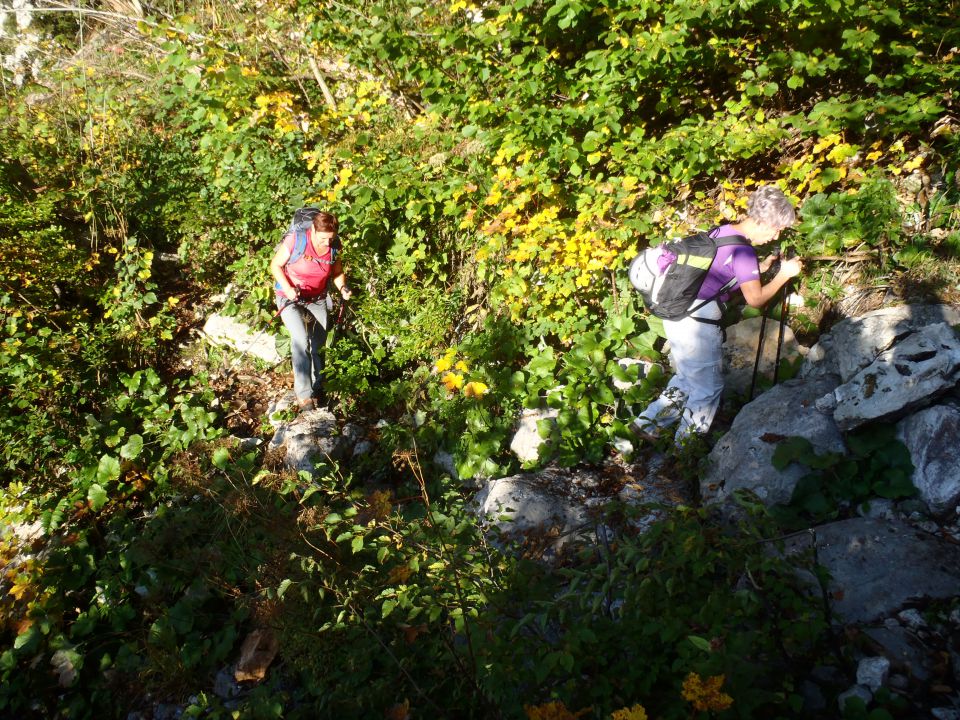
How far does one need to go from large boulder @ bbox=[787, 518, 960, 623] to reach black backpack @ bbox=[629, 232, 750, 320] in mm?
1502

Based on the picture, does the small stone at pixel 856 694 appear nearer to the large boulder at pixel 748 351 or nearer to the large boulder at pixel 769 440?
the large boulder at pixel 769 440

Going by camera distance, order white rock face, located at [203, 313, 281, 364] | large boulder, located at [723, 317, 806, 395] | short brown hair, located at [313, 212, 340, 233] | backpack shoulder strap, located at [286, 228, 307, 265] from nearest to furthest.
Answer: large boulder, located at [723, 317, 806, 395], short brown hair, located at [313, 212, 340, 233], backpack shoulder strap, located at [286, 228, 307, 265], white rock face, located at [203, 313, 281, 364]

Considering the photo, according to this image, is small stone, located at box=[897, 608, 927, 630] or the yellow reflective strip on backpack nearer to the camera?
small stone, located at box=[897, 608, 927, 630]

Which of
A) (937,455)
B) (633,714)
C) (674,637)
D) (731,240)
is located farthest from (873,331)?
(633,714)

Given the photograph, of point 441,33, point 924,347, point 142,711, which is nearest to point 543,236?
point 441,33

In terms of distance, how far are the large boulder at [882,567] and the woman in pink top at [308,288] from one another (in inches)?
157

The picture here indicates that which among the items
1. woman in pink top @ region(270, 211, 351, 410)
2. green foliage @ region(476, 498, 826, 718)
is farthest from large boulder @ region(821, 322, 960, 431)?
woman in pink top @ region(270, 211, 351, 410)

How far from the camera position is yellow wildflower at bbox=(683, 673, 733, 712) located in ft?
5.98

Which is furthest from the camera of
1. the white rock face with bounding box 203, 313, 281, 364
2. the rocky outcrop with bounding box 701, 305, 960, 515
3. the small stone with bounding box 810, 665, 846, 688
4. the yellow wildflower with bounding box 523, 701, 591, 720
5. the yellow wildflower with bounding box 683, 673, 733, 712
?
the white rock face with bounding box 203, 313, 281, 364

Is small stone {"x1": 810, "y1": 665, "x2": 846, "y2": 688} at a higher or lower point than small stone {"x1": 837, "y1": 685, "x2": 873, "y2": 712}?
lower

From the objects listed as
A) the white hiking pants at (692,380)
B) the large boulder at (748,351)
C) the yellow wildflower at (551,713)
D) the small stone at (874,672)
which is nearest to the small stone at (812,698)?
the small stone at (874,672)

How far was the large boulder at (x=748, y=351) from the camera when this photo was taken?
426 centimetres

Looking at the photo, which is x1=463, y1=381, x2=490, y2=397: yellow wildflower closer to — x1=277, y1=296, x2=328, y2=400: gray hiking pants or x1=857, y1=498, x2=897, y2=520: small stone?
x1=277, y1=296, x2=328, y2=400: gray hiking pants

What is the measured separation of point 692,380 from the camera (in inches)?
155
